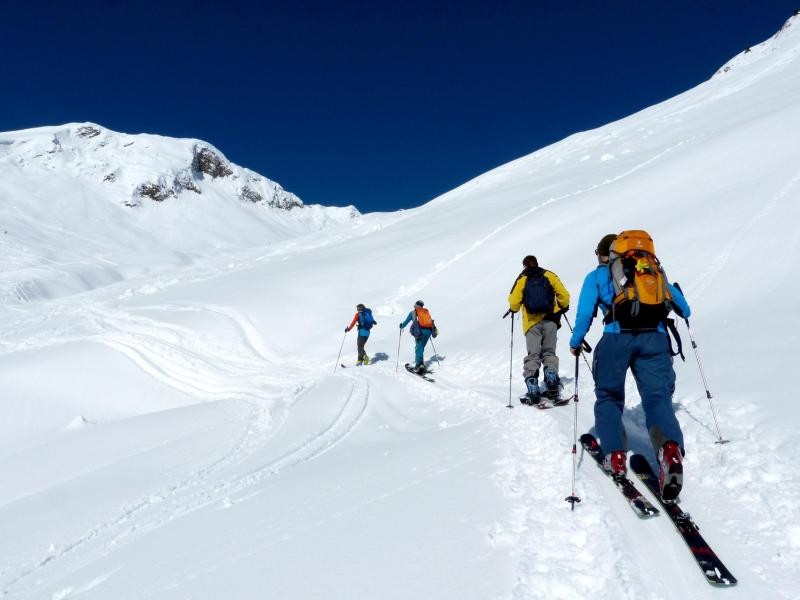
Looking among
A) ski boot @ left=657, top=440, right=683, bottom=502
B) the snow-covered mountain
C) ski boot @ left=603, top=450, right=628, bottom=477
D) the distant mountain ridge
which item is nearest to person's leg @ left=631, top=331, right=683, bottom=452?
ski boot @ left=603, top=450, right=628, bottom=477

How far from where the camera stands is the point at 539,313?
7.16m

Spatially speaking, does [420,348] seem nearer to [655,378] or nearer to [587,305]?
[587,305]

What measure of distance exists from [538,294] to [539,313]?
276 mm

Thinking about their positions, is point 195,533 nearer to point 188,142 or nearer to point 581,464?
point 581,464

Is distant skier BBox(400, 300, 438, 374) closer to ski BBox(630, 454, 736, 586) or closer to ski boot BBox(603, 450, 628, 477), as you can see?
ski boot BBox(603, 450, 628, 477)

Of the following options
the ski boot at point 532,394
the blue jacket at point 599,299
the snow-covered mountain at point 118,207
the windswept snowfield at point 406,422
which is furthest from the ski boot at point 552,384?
the snow-covered mountain at point 118,207

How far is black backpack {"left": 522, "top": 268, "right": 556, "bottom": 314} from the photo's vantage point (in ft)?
23.2

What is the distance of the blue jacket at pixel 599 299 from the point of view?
411 centimetres

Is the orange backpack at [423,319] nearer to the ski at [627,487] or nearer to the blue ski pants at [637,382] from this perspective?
the ski at [627,487]

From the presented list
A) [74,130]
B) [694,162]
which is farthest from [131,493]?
[74,130]

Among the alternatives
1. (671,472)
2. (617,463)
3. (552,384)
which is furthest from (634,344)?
(552,384)

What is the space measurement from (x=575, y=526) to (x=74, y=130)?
493 feet

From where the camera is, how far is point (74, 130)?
12488 cm

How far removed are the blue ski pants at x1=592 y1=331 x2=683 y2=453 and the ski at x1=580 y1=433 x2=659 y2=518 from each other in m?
0.22
